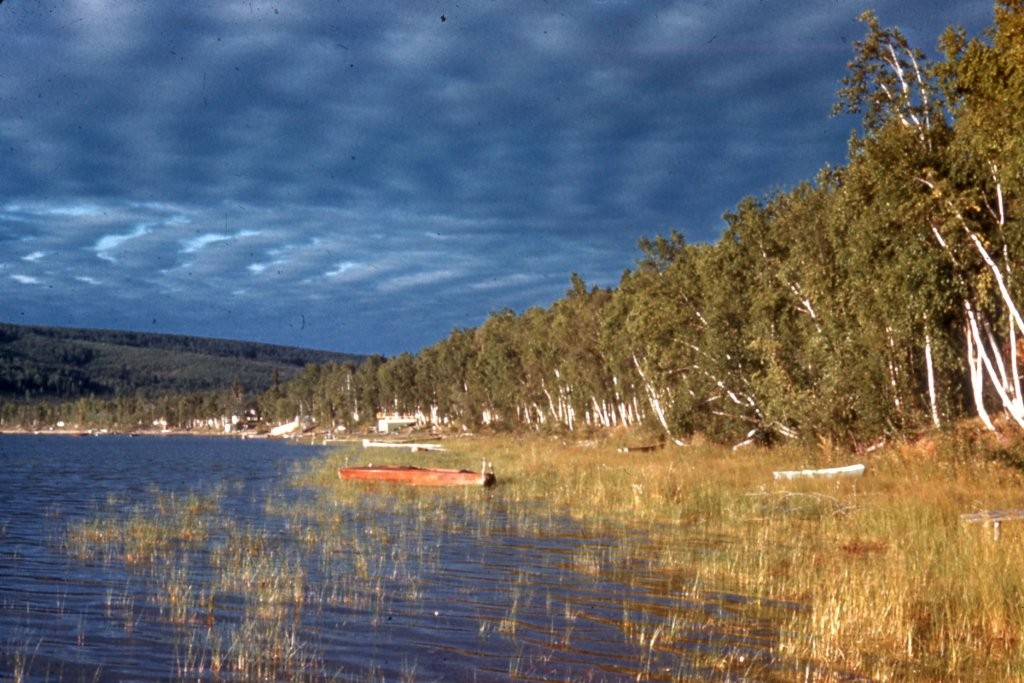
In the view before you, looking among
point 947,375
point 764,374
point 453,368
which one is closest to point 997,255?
point 947,375

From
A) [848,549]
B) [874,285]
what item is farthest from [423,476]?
[848,549]

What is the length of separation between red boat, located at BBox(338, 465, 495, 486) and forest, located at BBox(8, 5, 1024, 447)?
1360 centimetres

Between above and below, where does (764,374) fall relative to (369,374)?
below

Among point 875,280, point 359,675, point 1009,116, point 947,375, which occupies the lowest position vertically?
point 359,675

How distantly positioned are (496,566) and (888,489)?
544 inches

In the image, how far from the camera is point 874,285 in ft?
98.2

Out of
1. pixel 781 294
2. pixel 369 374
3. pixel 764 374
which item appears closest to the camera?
pixel 781 294

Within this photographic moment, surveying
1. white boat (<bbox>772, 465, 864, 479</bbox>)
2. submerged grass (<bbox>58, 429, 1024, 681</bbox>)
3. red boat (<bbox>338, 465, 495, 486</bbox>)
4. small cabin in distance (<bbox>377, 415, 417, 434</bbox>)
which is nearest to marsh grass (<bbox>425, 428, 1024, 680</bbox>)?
submerged grass (<bbox>58, 429, 1024, 681</bbox>)

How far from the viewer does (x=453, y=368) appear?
5655 inches

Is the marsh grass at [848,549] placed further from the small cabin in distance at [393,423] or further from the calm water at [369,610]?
the small cabin in distance at [393,423]

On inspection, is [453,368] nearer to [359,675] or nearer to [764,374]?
[764,374]

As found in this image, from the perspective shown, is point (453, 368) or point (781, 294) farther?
point (453, 368)

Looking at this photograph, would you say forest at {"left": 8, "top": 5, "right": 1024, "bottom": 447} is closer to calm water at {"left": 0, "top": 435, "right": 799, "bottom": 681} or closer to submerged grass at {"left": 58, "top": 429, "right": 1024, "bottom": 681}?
submerged grass at {"left": 58, "top": 429, "right": 1024, "bottom": 681}

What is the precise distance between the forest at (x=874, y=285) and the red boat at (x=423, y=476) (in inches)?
535
